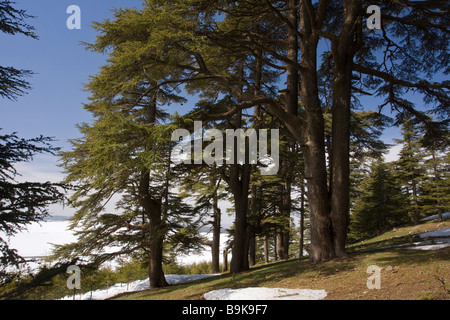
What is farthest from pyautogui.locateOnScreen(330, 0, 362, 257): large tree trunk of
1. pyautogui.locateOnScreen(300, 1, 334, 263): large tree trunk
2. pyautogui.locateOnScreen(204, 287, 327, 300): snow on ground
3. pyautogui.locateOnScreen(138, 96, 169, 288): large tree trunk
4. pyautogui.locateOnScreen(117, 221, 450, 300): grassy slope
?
pyautogui.locateOnScreen(138, 96, 169, 288): large tree trunk

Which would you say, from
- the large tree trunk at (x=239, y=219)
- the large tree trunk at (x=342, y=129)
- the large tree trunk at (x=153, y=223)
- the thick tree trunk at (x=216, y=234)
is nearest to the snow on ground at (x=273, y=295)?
the large tree trunk at (x=342, y=129)

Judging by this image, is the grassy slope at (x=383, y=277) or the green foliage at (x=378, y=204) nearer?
the grassy slope at (x=383, y=277)

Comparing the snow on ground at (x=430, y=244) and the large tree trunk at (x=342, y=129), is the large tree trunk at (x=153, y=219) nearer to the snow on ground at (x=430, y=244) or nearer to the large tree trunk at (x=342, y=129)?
the large tree trunk at (x=342, y=129)

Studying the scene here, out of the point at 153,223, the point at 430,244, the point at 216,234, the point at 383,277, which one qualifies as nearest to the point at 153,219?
the point at 153,223

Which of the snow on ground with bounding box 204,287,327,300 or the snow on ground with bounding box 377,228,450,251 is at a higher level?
the snow on ground with bounding box 377,228,450,251

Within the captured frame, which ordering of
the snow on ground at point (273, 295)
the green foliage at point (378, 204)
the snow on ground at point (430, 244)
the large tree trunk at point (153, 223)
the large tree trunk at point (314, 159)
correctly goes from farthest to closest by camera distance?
the green foliage at point (378, 204) < the large tree trunk at point (153, 223) < the large tree trunk at point (314, 159) < the snow on ground at point (430, 244) < the snow on ground at point (273, 295)

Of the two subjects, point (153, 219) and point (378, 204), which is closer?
point (153, 219)

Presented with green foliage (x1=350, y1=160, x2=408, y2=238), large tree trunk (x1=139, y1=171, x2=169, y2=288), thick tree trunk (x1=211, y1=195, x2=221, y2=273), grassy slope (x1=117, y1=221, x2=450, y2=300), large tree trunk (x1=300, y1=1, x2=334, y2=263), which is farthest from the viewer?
green foliage (x1=350, y1=160, x2=408, y2=238)

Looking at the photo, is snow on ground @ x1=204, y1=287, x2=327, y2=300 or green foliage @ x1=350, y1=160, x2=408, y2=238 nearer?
snow on ground @ x1=204, y1=287, x2=327, y2=300

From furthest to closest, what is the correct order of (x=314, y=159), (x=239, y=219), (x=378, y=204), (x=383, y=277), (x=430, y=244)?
(x=378, y=204) < (x=239, y=219) < (x=314, y=159) < (x=430, y=244) < (x=383, y=277)

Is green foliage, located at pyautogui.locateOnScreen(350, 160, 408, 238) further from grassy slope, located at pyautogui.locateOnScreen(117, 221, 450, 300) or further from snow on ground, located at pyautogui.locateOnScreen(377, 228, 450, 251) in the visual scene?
grassy slope, located at pyautogui.locateOnScreen(117, 221, 450, 300)

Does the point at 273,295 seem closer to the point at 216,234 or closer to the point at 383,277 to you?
the point at 383,277

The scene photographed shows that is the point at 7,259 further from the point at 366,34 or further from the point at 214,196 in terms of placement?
the point at 366,34

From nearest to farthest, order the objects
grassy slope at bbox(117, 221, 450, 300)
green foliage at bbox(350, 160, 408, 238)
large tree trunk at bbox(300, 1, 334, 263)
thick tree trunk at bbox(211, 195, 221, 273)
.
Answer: grassy slope at bbox(117, 221, 450, 300) < large tree trunk at bbox(300, 1, 334, 263) < thick tree trunk at bbox(211, 195, 221, 273) < green foliage at bbox(350, 160, 408, 238)
